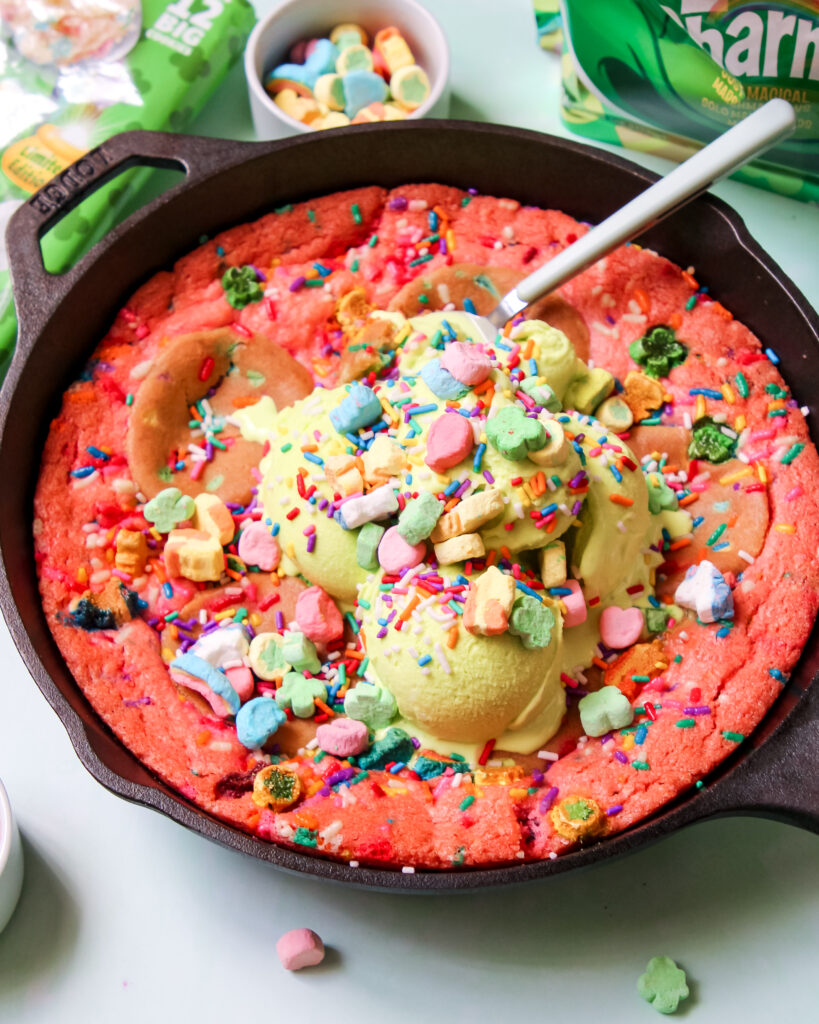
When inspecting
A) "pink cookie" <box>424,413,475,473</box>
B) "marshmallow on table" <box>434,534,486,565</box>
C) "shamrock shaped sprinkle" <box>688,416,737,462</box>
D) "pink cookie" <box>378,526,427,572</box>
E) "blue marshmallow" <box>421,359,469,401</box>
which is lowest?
"shamrock shaped sprinkle" <box>688,416,737,462</box>

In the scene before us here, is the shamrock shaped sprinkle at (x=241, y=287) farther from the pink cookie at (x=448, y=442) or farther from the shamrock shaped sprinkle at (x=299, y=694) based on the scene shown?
the shamrock shaped sprinkle at (x=299, y=694)

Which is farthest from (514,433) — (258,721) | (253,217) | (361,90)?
(361,90)

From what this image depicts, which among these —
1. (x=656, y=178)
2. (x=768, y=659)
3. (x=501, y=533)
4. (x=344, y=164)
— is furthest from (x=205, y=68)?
(x=768, y=659)

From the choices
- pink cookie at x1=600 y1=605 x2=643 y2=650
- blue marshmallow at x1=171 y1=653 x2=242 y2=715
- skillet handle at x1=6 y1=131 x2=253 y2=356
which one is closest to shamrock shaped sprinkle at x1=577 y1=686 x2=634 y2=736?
pink cookie at x1=600 y1=605 x2=643 y2=650

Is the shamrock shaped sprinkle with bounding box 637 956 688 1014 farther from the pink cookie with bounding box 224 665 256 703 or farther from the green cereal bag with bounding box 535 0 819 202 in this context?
the green cereal bag with bounding box 535 0 819 202

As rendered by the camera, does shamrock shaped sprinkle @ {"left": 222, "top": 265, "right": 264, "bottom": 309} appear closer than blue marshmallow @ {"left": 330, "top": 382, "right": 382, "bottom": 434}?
No

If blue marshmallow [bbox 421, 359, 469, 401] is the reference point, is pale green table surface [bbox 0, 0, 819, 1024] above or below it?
below
